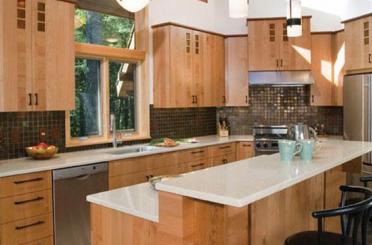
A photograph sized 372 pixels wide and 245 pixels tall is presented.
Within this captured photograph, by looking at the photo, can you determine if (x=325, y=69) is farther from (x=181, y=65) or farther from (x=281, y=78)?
(x=181, y=65)

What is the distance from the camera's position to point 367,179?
2943 mm

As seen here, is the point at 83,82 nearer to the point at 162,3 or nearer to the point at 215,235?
the point at 162,3

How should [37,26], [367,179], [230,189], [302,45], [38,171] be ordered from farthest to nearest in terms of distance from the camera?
[302,45], [37,26], [38,171], [367,179], [230,189]

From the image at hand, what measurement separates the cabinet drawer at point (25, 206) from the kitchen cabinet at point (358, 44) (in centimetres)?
409

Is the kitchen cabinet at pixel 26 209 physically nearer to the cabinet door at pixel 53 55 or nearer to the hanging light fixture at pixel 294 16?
the cabinet door at pixel 53 55

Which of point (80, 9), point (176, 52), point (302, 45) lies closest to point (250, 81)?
point (302, 45)

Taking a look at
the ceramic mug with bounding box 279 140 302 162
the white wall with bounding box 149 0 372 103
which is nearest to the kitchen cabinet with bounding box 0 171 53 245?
the ceramic mug with bounding box 279 140 302 162

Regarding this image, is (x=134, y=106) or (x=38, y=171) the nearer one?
(x=38, y=171)

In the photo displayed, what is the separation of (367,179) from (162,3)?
3600 millimetres

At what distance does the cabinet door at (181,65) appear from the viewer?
199 inches

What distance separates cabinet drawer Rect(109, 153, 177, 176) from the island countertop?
1.56 metres

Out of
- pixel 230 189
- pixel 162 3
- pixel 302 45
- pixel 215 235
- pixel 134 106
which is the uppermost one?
pixel 162 3

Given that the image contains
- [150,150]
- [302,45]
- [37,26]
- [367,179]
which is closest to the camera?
[367,179]

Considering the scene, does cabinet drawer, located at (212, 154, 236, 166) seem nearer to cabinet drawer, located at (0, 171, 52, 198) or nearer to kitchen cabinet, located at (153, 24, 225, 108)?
kitchen cabinet, located at (153, 24, 225, 108)
